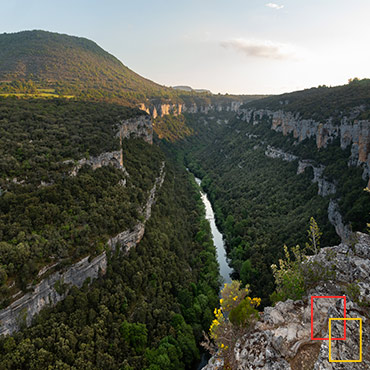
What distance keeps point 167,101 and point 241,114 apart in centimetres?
3803

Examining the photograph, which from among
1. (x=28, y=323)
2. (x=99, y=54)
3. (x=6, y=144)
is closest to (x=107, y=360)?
(x=28, y=323)

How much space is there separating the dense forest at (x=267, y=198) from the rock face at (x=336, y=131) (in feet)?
5.41

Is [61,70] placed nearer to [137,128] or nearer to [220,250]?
[137,128]

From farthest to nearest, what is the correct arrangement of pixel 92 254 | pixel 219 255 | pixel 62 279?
pixel 219 255
pixel 92 254
pixel 62 279

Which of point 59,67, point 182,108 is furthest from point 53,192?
point 182,108

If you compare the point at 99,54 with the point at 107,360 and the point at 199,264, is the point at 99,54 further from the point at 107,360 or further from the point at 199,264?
the point at 107,360

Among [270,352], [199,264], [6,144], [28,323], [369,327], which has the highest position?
[6,144]

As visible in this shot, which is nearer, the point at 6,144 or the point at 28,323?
the point at 28,323

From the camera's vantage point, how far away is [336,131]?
163 ft

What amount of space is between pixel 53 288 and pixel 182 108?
138707mm

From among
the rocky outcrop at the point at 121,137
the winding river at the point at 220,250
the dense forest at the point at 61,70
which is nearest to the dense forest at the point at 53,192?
the rocky outcrop at the point at 121,137

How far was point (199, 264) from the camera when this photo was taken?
40.0m

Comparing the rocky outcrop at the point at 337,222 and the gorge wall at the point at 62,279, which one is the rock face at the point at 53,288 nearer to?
the gorge wall at the point at 62,279

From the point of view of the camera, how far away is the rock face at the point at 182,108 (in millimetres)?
112787
